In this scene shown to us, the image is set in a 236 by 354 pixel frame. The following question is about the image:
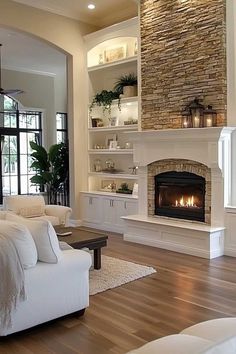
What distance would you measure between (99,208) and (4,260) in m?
4.86

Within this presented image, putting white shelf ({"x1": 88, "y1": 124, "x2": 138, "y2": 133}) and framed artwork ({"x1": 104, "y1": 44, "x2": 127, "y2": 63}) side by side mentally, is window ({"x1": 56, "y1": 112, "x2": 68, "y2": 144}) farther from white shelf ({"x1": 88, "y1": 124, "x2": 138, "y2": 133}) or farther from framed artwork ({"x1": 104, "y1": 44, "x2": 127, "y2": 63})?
framed artwork ({"x1": 104, "y1": 44, "x2": 127, "y2": 63})

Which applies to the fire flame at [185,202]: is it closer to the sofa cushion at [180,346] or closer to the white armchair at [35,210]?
the white armchair at [35,210]

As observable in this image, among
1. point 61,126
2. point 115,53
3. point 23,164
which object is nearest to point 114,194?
point 115,53

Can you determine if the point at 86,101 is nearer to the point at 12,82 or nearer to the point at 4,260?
the point at 12,82

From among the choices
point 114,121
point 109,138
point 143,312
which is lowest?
point 143,312

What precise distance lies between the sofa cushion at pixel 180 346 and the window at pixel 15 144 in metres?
10.6

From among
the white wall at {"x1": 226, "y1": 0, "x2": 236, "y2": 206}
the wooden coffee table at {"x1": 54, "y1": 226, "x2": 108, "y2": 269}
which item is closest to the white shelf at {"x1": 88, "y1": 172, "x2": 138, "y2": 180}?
the white wall at {"x1": 226, "y1": 0, "x2": 236, "y2": 206}

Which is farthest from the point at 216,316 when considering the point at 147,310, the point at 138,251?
the point at 138,251

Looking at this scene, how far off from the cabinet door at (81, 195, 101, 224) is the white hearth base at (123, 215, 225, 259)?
1221 mm

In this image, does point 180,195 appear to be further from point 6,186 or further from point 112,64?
point 6,186

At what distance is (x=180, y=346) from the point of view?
1.23 meters

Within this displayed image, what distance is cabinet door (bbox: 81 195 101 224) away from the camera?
787cm

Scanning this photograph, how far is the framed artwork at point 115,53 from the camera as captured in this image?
25.4 feet

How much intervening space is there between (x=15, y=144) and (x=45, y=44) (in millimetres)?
4179
